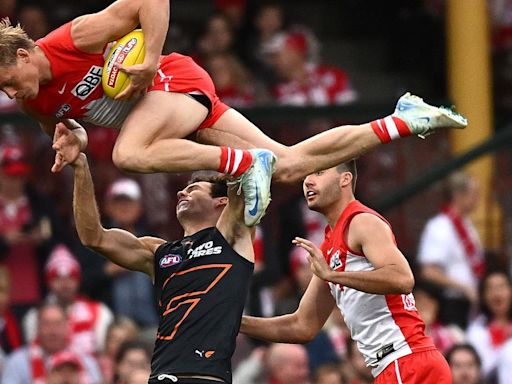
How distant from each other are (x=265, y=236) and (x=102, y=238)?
4327mm

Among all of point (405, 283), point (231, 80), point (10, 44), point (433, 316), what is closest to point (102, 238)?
point (10, 44)

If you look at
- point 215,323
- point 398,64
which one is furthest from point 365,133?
point 398,64

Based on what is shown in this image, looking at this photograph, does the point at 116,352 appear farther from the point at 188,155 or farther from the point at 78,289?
the point at 188,155

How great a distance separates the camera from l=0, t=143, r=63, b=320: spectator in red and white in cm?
1214

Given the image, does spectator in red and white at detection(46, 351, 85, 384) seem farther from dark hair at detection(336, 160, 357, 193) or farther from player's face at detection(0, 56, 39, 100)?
player's face at detection(0, 56, 39, 100)

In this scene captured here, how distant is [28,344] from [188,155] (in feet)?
12.7

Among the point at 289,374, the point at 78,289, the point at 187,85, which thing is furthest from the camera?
the point at 78,289

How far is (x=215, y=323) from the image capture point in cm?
799

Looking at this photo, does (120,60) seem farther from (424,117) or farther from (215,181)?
(424,117)

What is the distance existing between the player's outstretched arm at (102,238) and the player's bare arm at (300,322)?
70 centimetres

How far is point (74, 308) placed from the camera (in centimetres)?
1191

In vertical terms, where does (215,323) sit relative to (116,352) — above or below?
above

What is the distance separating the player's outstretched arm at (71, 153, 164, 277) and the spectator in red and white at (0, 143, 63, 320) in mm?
3641

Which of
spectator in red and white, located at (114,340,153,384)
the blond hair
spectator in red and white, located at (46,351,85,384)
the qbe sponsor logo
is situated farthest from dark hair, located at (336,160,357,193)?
spectator in red and white, located at (46,351,85,384)
